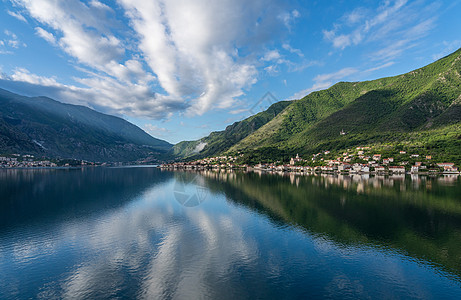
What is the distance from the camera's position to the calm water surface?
18375 millimetres

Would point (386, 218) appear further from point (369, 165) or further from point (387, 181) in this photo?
point (369, 165)

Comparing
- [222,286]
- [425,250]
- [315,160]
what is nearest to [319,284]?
[222,286]

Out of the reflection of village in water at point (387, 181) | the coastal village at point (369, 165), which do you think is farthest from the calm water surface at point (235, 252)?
the coastal village at point (369, 165)

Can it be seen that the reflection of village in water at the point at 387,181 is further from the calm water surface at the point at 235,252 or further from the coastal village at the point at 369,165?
the calm water surface at the point at 235,252

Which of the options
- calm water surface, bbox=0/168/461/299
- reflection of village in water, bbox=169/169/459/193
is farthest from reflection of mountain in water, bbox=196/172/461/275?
reflection of village in water, bbox=169/169/459/193

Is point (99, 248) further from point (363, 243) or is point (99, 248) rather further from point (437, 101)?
point (437, 101)

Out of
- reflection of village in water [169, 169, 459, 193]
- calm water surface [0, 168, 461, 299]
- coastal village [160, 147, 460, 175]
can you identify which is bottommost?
calm water surface [0, 168, 461, 299]

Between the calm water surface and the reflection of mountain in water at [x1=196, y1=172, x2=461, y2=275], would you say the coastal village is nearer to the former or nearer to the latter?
the reflection of mountain in water at [x1=196, y1=172, x2=461, y2=275]

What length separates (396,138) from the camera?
6590 inches

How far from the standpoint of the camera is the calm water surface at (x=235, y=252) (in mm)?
18375

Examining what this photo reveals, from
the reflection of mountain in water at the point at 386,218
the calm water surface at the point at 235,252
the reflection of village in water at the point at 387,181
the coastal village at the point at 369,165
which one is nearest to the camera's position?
the calm water surface at the point at 235,252

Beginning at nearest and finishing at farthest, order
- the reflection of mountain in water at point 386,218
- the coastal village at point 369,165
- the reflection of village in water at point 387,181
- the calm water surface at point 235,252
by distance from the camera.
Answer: the calm water surface at point 235,252, the reflection of mountain in water at point 386,218, the reflection of village in water at point 387,181, the coastal village at point 369,165

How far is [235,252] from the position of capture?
26250 millimetres

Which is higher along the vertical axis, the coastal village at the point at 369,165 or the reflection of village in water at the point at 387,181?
the coastal village at the point at 369,165
